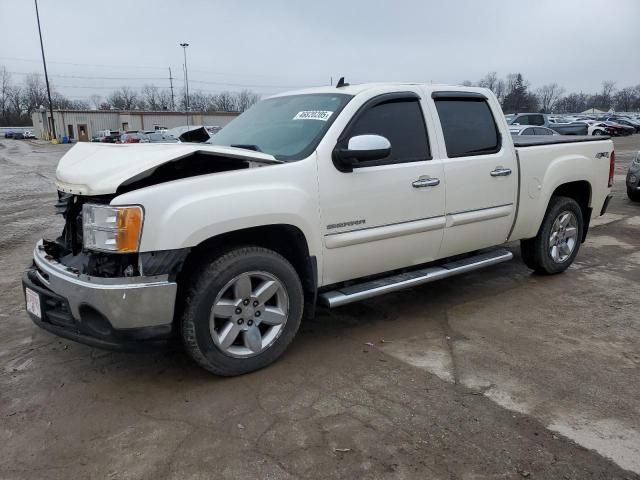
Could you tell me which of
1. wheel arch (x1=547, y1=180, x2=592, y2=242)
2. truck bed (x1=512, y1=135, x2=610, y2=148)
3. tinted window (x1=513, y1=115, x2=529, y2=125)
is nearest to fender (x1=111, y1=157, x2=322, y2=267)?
truck bed (x1=512, y1=135, x2=610, y2=148)

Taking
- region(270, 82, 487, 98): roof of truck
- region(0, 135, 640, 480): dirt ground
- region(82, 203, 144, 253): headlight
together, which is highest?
region(270, 82, 487, 98): roof of truck

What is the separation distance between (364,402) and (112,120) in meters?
67.7

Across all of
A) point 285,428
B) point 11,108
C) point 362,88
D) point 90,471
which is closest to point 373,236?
point 362,88

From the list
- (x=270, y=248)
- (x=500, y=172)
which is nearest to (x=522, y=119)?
(x=500, y=172)

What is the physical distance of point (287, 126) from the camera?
404 centimetres

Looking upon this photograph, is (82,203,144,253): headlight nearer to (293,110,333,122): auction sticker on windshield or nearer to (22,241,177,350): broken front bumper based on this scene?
(22,241,177,350): broken front bumper

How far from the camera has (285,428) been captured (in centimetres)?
288

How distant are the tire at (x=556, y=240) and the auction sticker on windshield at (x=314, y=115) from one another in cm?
281

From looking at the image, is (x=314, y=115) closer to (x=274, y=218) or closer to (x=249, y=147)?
(x=249, y=147)

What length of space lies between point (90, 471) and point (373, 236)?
2283 millimetres

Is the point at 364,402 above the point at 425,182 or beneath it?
beneath

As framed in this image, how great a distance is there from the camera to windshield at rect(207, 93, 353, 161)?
3.75m

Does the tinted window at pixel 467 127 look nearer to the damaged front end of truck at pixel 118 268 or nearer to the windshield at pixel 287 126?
the windshield at pixel 287 126

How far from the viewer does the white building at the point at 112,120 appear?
60500 mm
